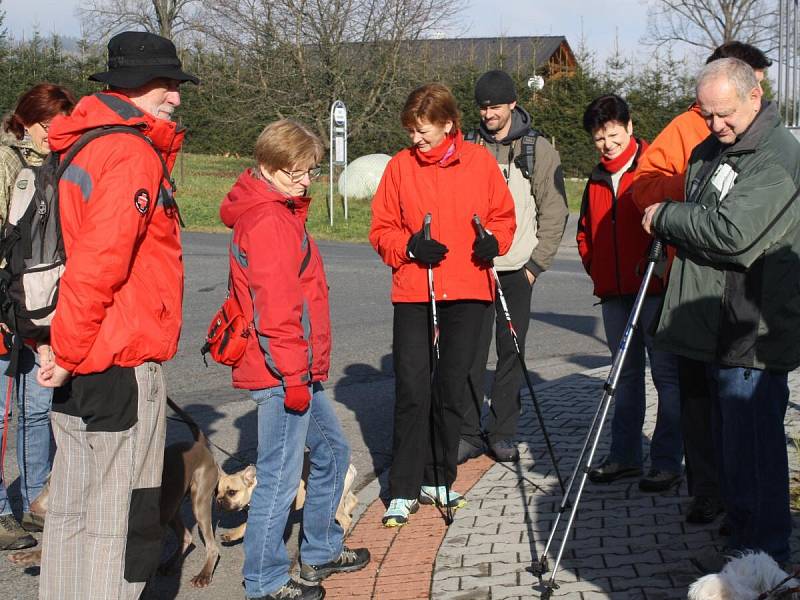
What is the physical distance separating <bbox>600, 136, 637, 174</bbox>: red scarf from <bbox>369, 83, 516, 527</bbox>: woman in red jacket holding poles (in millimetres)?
657

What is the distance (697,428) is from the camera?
506cm

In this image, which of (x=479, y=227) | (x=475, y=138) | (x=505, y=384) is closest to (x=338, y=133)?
(x=475, y=138)

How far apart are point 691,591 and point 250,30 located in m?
31.6

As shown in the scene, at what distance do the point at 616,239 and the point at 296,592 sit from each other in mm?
2646

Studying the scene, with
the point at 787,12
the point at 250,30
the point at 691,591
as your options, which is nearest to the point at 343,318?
the point at 787,12

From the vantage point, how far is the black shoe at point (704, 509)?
5.13 meters

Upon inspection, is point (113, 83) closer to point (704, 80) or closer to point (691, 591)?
point (704, 80)

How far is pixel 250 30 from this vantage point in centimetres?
3288

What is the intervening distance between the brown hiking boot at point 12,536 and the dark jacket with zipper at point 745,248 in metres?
3.28

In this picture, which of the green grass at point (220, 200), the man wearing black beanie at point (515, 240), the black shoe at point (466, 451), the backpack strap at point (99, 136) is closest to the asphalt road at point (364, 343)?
the black shoe at point (466, 451)

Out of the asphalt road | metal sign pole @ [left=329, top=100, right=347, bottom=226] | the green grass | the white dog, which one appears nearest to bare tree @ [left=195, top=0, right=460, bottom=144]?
the green grass

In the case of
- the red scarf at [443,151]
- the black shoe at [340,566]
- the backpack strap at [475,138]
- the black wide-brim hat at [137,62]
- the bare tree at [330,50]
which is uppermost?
the bare tree at [330,50]

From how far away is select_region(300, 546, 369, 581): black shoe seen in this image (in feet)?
15.6

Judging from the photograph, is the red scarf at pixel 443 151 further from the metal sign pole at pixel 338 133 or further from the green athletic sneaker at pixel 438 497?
the metal sign pole at pixel 338 133
